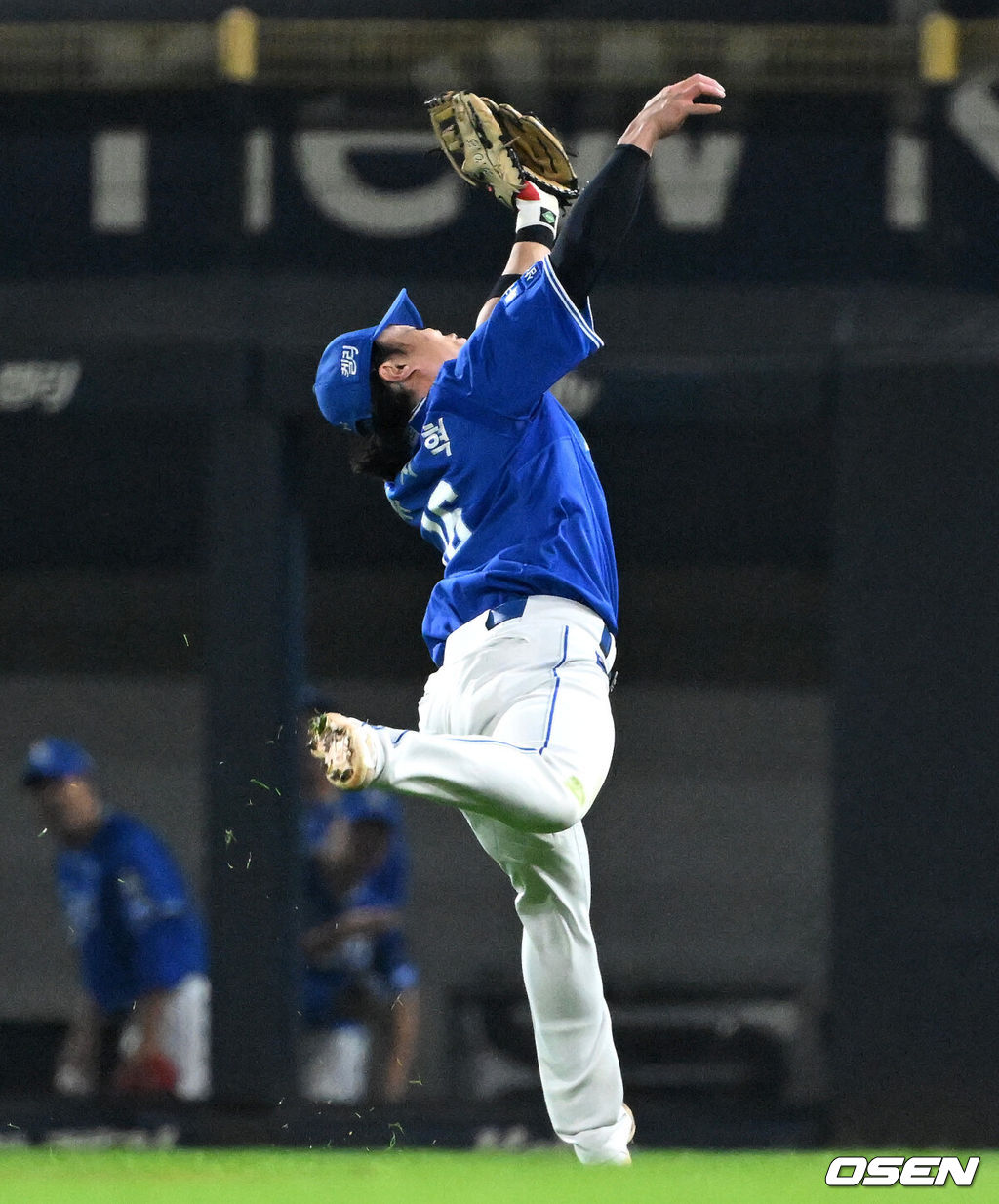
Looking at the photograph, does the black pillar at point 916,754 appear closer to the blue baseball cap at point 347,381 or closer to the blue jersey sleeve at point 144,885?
the blue jersey sleeve at point 144,885

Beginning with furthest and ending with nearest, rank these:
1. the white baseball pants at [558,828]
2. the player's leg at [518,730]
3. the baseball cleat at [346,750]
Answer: the white baseball pants at [558,828] → the player's leg at [518,730] → the baseball cleat at [346,750]

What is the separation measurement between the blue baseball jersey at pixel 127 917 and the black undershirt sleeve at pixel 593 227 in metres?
3.93

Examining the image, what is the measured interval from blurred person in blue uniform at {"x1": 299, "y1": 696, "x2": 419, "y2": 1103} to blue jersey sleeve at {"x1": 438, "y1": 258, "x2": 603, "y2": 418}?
3612mm

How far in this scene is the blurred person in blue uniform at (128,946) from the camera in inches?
324

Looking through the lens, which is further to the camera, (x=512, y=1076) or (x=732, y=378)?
(x=512, y=1076)

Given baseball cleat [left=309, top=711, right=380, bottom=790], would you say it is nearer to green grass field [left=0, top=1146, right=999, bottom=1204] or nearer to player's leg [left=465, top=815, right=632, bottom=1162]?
player's leg [left=465, top=815, right=632, bottom=1162]

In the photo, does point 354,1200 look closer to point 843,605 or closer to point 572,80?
point 843,605

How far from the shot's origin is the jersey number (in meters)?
5.18

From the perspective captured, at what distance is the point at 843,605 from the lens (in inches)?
327

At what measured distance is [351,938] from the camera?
8.85 meters

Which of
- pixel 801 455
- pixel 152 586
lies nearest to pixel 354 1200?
pixel 801 455

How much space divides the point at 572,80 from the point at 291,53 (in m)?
1.02

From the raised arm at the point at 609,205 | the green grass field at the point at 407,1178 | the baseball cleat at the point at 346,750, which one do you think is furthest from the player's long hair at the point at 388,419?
the green grass field at the point at 407,1178

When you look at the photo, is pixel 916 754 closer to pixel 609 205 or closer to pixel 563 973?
pixel 563 973
